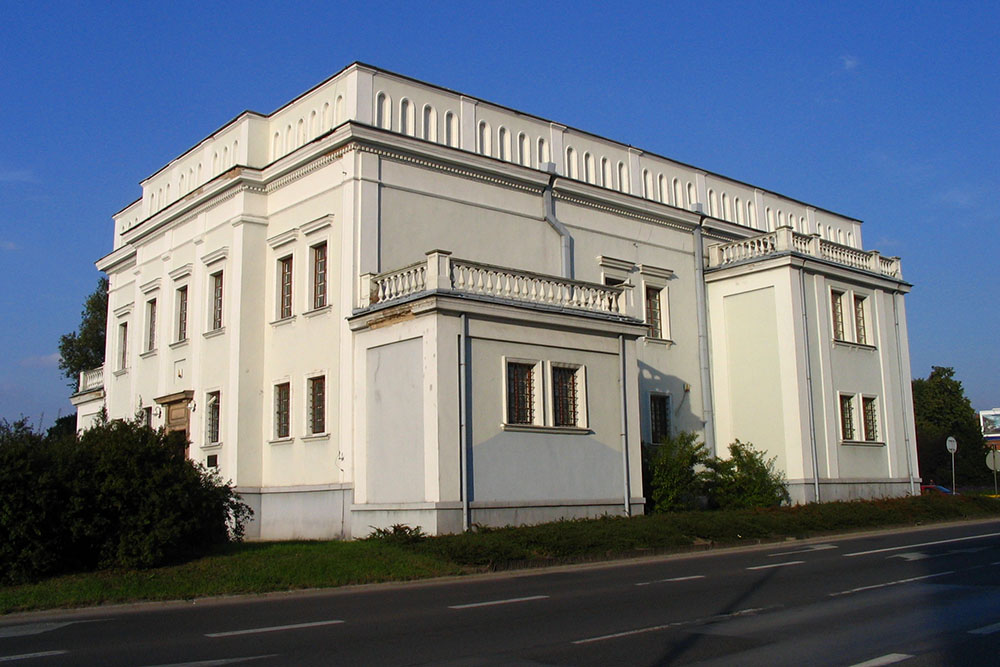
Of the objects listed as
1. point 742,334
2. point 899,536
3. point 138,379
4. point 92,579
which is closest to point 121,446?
point 92,579

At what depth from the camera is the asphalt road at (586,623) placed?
→ 8305mm

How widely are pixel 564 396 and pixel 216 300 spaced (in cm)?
1119

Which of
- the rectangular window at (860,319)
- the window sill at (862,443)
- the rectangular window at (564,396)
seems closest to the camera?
the rectangular window at (564,396)

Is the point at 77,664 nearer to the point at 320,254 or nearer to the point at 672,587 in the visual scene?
the point at 672,587

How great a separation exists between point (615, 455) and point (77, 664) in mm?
15872

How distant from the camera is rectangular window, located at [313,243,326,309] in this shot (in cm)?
2406

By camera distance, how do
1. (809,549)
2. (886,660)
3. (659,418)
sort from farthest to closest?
(659,418), (809,549), (886,660)

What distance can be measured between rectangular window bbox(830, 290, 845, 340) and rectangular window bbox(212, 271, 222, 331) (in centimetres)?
1976

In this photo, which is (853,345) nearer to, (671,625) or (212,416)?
(212,416)

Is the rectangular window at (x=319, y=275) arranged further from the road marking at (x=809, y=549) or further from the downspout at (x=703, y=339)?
the downspout at (x=703, y=339)

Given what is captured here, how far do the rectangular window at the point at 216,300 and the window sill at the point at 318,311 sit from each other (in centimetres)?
Answer: 391

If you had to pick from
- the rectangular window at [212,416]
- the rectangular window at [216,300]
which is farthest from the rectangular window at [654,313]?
the rectangular window at [212,416]

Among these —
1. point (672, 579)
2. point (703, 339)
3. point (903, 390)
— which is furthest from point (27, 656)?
point (903, 390)

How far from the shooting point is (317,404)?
77.2 feet
